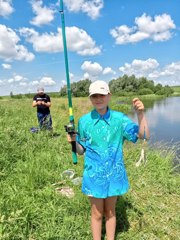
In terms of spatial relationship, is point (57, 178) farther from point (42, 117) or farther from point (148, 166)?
point (42, 117)

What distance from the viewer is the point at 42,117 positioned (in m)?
8.06

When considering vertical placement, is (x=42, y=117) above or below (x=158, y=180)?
above

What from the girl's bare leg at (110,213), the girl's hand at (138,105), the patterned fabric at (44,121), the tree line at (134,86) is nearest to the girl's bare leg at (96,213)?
the girl's bare leg at (110,213)

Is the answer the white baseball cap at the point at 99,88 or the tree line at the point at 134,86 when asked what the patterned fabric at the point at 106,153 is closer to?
the white baseball cap at the point at 99,88

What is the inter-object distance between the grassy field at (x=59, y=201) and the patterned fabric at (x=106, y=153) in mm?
906

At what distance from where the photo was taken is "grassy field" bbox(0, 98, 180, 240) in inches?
130

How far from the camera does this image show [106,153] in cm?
279

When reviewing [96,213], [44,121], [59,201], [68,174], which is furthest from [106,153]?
[44,121]

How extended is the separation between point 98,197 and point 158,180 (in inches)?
111

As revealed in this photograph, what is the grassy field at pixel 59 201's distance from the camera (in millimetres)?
3309

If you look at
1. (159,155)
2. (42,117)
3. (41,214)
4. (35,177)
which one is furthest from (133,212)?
(42,117)

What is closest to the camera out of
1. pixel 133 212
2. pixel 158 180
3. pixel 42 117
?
pixel 133 212

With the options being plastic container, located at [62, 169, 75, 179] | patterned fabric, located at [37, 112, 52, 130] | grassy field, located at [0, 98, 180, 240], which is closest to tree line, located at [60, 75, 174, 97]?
patterned fabric, located at [37, 112, 52, 130]

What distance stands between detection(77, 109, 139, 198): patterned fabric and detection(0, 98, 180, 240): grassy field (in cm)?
91
